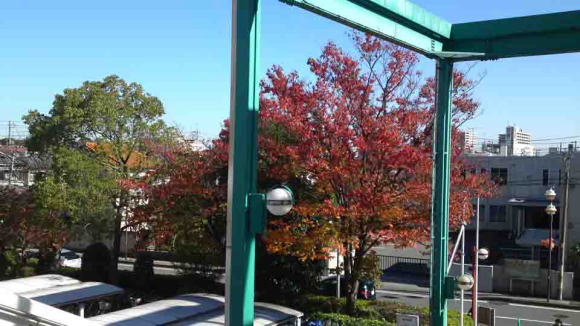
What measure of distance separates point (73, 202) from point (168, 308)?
11240 mm

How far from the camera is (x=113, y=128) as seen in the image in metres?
25.4

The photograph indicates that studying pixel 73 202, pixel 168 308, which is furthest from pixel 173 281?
pixel 168 308

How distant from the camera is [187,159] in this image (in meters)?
21.6

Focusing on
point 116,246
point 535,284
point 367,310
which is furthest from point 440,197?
point 535,284

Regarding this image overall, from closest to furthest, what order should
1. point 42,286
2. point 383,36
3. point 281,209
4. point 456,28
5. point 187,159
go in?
point 281,209 < point 383,36 < point 456,28 < point 42,286 < point 187,159

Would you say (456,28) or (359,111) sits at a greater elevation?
(456,28)

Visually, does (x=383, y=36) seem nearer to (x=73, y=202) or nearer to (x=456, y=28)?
(x=456, y=28)

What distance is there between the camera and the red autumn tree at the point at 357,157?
50.6ft

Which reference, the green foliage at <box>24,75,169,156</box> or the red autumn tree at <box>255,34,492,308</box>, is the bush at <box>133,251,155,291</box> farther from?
the red autumn tree at <box>255,34,492,308</box>

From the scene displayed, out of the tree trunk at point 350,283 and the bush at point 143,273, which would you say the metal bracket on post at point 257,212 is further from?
the bush at point 143,273

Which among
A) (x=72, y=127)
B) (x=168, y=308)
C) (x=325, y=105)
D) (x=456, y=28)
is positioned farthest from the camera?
(x=72, y=127)

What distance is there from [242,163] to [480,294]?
2444 centimetres

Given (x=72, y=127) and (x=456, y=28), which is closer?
(x=456, y=28)

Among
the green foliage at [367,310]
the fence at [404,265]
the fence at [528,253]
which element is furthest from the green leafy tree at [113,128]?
the fence at [528,253]
